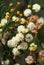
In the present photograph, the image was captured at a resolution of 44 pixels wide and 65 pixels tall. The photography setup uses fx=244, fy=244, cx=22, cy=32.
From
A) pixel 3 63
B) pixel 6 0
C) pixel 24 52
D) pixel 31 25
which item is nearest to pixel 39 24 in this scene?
pixel 31 25

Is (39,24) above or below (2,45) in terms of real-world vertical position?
above

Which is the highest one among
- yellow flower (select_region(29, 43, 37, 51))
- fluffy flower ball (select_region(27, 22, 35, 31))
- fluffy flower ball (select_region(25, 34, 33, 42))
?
fluffy flower ball (select_region(27, 22, 35, 31))

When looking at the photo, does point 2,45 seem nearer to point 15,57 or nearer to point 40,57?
point 15,57

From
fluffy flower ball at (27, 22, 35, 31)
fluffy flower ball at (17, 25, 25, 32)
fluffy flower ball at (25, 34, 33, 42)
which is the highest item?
fluffy flower ball at (27, 22, 35, 31)

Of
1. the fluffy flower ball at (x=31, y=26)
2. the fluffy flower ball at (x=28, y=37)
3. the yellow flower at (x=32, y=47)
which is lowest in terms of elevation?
the yellow flower at (x=32, y=47)

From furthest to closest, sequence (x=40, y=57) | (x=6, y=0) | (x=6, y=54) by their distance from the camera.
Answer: (x=6, y=0) → (x=6, y=54) → (x=40, y=57)

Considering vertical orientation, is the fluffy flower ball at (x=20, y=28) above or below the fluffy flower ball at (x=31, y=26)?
below

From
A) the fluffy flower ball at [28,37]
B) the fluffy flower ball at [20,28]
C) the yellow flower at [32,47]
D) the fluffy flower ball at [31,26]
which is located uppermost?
the fluffy flower ball at [31,26]

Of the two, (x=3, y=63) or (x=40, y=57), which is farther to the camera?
(x=3, y=63)

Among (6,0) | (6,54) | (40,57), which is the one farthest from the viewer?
(6,0)

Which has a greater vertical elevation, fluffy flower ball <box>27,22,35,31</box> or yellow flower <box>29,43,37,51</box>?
fluffy flower ball <box>27,22,35,31</box>

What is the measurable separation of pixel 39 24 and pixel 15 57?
20 centimetres

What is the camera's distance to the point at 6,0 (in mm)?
1618

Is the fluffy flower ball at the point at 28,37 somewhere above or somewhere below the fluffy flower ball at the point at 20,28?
below
